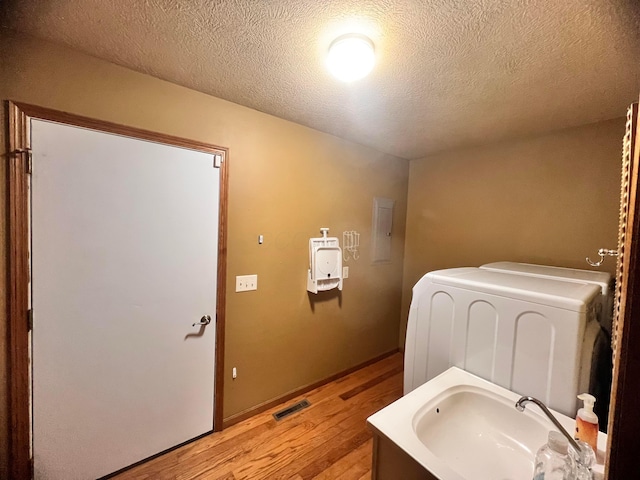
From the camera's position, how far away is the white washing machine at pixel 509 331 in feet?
3.51

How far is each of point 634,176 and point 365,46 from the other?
1068 millimetres

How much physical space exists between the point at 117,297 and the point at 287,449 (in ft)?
4.71

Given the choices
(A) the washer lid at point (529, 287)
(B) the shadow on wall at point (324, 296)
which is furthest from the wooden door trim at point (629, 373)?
(B) the shadow on wall at point (324, 296)

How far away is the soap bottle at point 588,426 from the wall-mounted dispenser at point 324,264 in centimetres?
162

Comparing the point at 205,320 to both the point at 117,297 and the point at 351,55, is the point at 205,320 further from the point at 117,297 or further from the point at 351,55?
the point at 351,55

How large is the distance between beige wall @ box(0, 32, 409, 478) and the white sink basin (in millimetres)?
1243

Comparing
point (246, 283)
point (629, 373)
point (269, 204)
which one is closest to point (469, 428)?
point (629, 373)

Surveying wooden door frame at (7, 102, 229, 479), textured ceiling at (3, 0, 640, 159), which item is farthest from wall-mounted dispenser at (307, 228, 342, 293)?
A: wooden door frame at (7, 102, 229, 479)

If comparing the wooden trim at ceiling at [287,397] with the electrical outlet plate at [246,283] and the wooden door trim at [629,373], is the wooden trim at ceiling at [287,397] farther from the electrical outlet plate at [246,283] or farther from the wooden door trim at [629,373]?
the wooden door trim at [629,373]

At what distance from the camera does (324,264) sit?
2.26m

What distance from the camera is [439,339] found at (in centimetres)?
148

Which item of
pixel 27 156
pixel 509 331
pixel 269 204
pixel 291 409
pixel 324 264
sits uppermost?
pixel 27 156

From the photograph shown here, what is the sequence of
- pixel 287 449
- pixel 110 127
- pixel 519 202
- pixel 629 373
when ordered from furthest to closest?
pixel 519 202 < pixel 287 449 < pixel 110 127 < pixel 629 373

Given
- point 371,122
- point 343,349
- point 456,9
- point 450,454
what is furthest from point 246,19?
point 343,349
